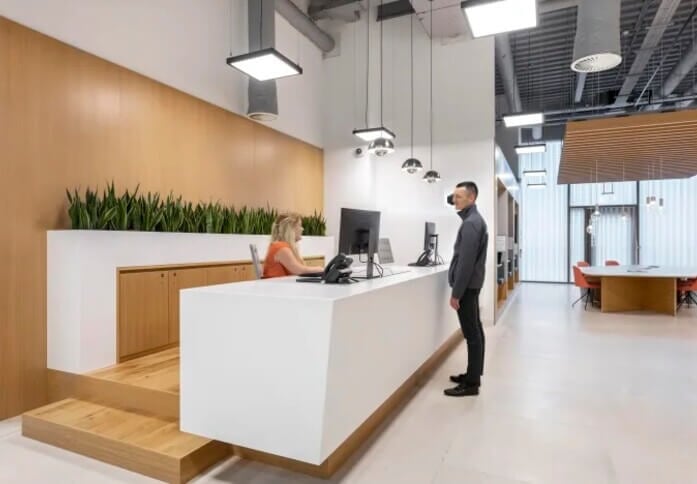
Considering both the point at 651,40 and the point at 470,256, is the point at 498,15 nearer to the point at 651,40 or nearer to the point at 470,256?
the point at 470,256

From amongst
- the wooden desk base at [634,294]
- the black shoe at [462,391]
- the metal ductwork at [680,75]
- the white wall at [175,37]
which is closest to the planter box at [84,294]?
the white wall at [175,37]

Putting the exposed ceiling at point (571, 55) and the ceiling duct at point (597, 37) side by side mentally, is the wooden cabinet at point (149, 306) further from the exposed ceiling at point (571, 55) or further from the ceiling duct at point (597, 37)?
the exposed ceiling at point (571, 55)

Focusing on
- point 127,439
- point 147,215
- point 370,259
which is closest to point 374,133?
point 370,259

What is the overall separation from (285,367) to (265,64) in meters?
2.91

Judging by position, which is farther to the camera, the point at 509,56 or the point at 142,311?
the point at 509,56

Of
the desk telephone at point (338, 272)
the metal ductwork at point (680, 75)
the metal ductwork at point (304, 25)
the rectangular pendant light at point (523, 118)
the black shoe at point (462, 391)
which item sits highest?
the metal ductwork at point (304, 25)

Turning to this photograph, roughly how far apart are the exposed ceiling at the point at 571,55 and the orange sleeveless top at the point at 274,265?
5504mm

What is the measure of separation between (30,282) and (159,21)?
307 cm

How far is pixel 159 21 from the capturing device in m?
4.67

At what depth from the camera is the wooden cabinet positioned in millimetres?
3689

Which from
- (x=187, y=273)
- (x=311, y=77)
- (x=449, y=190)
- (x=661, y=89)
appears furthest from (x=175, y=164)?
(x=661, y=89)

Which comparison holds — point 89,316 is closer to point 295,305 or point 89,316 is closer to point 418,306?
point 295,305

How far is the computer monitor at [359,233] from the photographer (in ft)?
10.7

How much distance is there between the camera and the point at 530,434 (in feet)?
9.62
